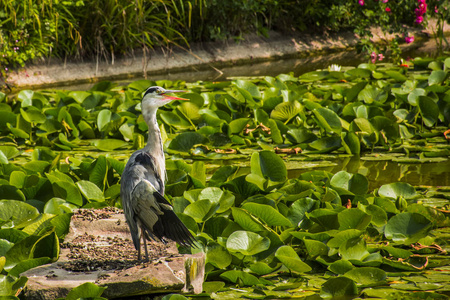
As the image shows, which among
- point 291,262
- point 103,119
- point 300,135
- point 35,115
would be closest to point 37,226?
point 291,262

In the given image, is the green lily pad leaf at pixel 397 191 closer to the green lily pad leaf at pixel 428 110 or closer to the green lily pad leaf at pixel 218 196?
the green lily pad leaf at pixel 218 196

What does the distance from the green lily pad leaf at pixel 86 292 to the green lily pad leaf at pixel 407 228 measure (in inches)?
63.4

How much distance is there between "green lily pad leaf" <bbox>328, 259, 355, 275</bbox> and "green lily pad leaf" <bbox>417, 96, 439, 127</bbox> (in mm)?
2834

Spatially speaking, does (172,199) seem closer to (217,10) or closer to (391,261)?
(391,261)

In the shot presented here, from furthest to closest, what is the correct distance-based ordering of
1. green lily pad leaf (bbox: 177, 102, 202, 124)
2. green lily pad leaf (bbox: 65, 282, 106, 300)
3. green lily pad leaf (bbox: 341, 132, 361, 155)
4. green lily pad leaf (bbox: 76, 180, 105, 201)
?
1. green lily pad leaf (bbox: 177, 102, 202, 124)
2. green lily pad leaf (bbox: 341, 132, 361, 155)
3. green lily pad leaf (bbox: 76, 180, 105, 201)
4. green lily pad leaf (bbox: 65, 282, 106, 300)

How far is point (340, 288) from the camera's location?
2.75 m

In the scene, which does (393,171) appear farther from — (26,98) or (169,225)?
(26,98)

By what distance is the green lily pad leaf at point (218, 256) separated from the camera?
298 centimetres

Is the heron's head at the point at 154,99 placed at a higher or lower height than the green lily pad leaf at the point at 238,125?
higher

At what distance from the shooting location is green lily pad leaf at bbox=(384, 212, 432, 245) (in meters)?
3.27

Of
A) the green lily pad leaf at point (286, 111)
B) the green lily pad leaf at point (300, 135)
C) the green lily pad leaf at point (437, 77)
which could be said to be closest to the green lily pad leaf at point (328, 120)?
the green lily pad leaf at point (300, 135)

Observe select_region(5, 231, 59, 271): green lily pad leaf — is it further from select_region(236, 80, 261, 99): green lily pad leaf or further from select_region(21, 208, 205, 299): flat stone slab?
select_region(236, 80, 261, 99): green lily pad leaf

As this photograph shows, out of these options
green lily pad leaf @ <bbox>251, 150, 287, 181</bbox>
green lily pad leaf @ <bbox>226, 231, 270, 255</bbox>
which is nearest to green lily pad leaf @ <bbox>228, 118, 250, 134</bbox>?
green lily pad leaf @ <bbox>251, 150, 287, 181</bbox>

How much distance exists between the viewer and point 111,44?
8859mm
